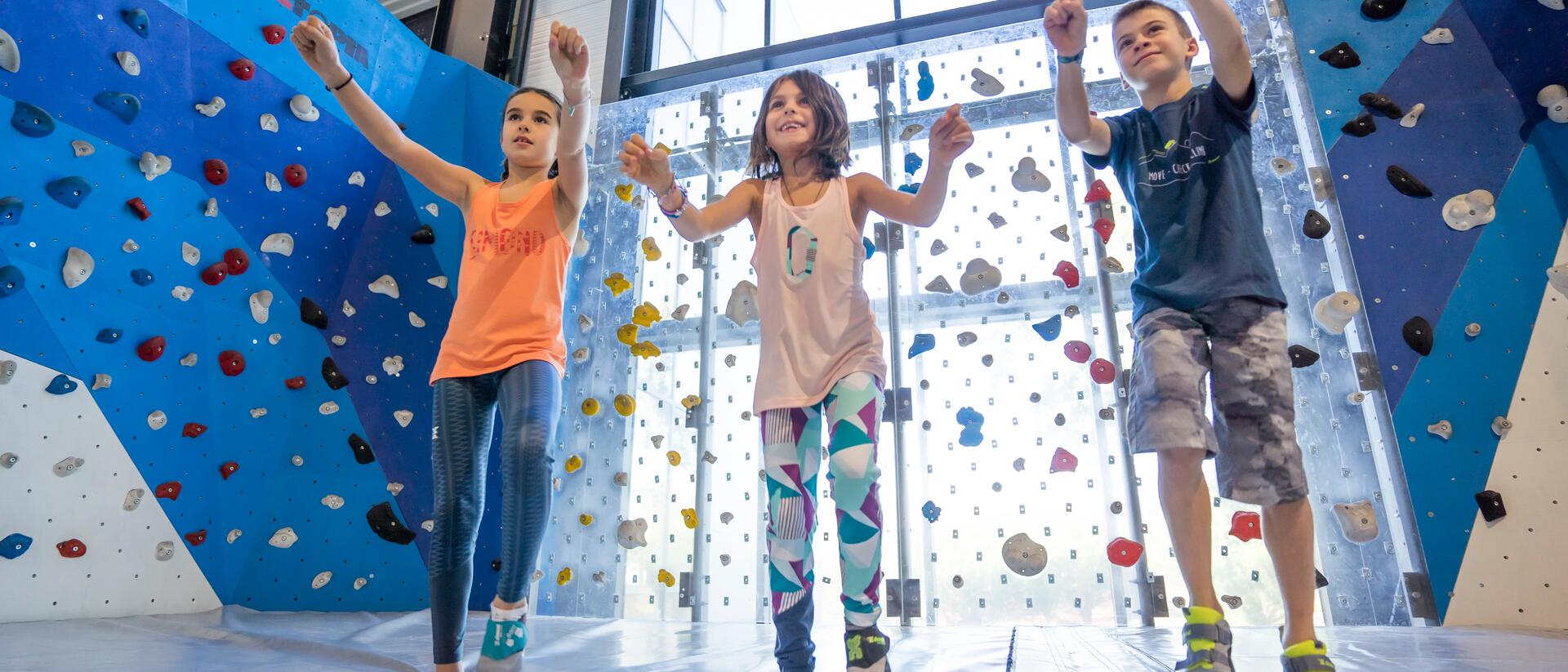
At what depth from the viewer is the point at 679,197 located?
1570 millimetres

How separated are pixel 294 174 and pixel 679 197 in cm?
193

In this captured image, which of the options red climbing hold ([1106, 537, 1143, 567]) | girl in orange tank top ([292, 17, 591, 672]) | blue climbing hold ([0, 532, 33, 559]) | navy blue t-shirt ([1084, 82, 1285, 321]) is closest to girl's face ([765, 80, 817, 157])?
girl in orange tank top ([292, 17, 591, 672])

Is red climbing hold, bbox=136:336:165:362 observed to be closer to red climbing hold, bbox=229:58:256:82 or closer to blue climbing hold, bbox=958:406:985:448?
red climbing hold, bbox=229:58:256:82

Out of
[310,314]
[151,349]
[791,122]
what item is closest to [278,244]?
[310,314]

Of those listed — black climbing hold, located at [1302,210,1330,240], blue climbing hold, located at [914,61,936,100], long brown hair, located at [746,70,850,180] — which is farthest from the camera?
blue climbing hold, located at [914,61,936,100]

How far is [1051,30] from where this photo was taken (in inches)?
60.1

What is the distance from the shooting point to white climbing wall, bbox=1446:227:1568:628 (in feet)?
7.67

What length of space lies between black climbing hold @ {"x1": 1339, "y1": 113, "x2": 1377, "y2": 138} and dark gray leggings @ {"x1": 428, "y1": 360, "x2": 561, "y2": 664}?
278cm

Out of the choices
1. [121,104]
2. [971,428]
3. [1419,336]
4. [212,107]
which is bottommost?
[971,428]

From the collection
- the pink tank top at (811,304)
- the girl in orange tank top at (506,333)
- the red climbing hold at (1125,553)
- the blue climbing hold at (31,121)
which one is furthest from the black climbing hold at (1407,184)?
the blue climbing hold at (31,121)

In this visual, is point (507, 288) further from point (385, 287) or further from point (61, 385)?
point (385, 287)

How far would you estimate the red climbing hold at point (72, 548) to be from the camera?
7.02 ft

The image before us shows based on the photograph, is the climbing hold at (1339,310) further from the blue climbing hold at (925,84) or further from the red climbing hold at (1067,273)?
the blue climbing hold at (925,84)

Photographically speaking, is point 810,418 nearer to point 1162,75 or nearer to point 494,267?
point 494,267
